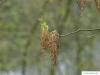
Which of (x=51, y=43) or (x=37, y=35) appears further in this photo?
(x=37, y=35)

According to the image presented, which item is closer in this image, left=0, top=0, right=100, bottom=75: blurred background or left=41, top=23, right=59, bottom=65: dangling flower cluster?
left=41, top=23, right=59, bottom=65: dangling flower cluster

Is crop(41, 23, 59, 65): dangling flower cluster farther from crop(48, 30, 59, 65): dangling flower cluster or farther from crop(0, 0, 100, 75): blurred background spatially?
crop(0, 0, 100, 75): blurred background

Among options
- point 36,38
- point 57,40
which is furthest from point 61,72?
point 57,40

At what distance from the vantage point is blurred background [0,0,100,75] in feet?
49.4

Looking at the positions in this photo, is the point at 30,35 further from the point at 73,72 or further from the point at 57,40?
the point at 57,40

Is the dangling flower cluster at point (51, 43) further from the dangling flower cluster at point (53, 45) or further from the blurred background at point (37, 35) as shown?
the blurred background at point (37, 35)

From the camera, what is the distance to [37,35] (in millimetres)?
15422

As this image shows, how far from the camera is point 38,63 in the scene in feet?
51.9

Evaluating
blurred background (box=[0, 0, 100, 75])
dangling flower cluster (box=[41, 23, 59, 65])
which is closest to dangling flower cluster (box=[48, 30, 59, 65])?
dangling flower cluster (box=[41, 23, 59, 65])

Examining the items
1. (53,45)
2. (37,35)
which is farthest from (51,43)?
(37,35)

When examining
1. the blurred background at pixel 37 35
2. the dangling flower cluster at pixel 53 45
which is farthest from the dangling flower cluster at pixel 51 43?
the blurred background at pixel 37 35

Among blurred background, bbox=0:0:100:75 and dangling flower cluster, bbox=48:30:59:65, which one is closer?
dangling flower cluster, bbox=48:30:59:65

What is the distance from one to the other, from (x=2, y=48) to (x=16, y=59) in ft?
2.29

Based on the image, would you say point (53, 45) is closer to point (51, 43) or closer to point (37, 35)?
point (51, 43)
